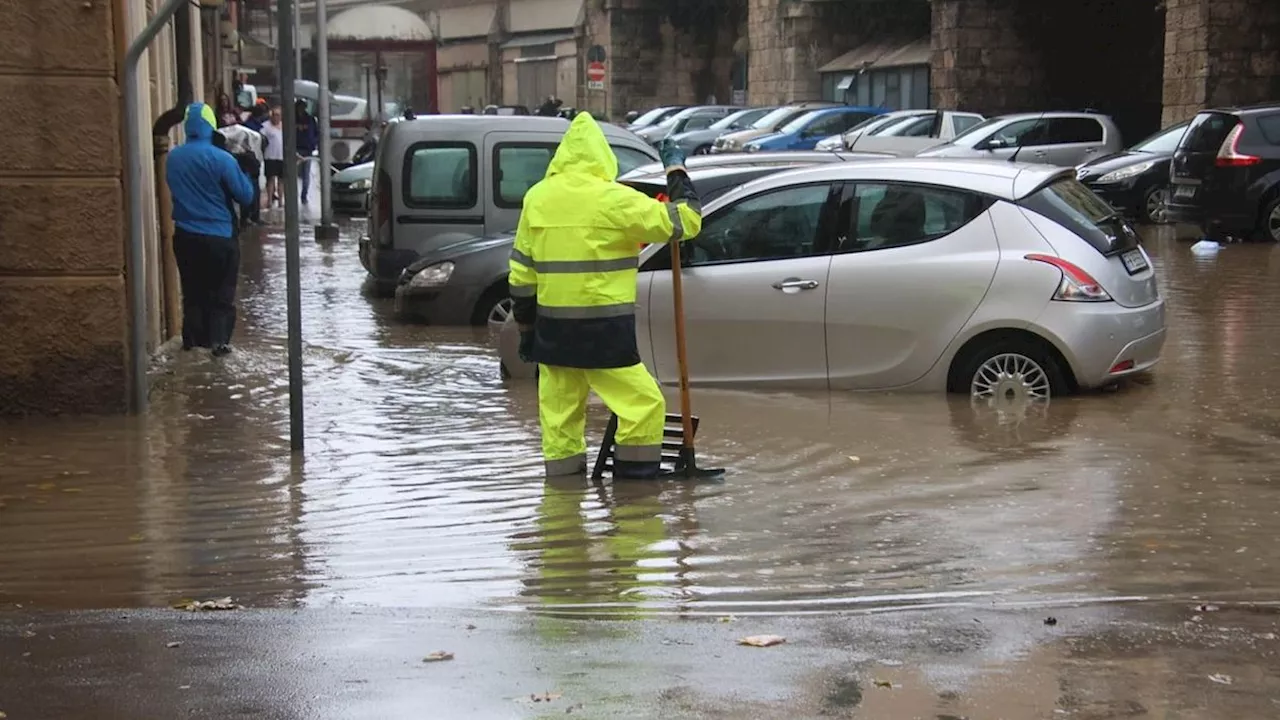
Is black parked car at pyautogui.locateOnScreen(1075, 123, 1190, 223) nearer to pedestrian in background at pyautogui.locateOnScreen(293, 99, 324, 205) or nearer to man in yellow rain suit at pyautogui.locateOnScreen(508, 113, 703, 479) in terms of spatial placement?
pedestrian in background at pyautogui.locateOnScreen(293, 99, 324, 205)

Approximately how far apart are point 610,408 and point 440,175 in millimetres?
7346

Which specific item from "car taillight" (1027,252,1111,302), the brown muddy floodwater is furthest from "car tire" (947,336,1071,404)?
"car taillight" (1027,252,1111,302)

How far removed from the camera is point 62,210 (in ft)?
29.4

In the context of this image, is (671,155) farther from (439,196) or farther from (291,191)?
(439,196)

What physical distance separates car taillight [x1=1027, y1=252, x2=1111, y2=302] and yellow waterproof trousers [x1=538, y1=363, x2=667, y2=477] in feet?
8.62

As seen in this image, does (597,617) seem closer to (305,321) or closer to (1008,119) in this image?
(305,321)

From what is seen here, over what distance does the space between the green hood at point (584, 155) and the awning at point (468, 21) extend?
57.9m

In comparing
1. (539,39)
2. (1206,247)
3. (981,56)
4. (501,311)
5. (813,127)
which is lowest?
(501,311)

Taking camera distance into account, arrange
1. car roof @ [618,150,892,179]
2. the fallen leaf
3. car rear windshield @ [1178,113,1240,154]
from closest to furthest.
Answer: the fallen leaf
car roof @ [618,150,892,179]
car rear windshield @ [1178,113,1240,154]

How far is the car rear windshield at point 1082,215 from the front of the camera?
919 cm

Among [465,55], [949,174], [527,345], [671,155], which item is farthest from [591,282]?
[465,55]

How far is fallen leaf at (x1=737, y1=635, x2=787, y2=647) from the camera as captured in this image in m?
4.95

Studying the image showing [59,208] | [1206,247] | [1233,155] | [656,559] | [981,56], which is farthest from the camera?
[981,56]

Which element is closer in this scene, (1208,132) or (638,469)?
(638,469)
